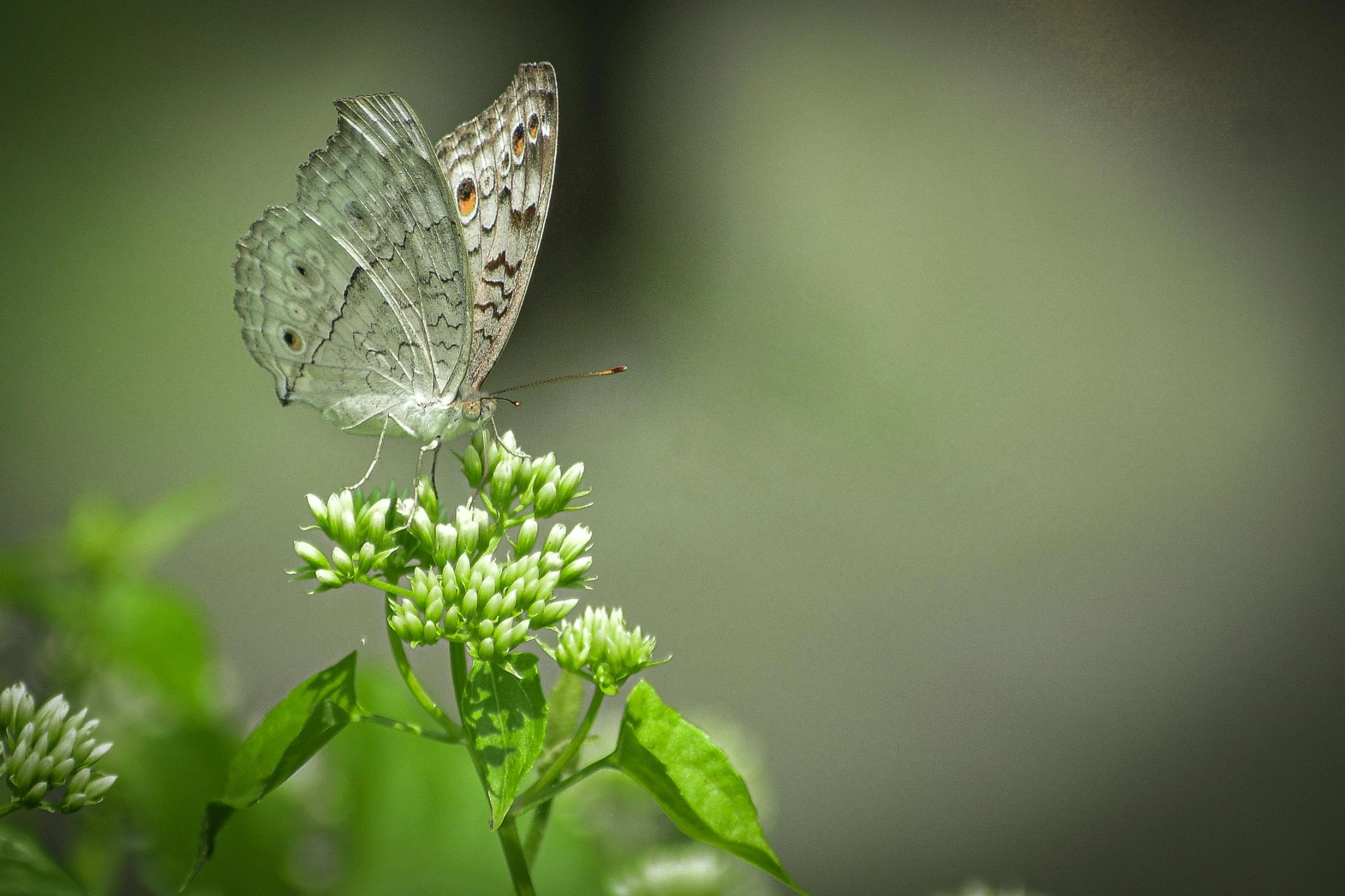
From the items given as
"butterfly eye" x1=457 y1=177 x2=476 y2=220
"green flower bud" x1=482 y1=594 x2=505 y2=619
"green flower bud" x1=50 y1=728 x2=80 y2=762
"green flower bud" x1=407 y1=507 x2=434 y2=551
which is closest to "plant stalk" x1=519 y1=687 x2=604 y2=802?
"green flower bud" x1=482 y1=594 x2=505 y2=619

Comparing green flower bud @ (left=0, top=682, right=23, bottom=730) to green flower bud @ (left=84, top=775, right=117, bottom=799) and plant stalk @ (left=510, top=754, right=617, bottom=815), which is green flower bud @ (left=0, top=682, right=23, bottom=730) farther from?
plant stalk @ (left=510, top=754, right=617, bottom=815)

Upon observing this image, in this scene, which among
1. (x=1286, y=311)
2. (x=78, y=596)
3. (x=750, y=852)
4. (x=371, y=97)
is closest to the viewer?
(x=750, y=852)

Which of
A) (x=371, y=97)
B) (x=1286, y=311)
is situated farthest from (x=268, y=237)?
(x=1286, y=311)

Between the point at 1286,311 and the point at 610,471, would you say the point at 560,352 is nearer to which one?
the point at 610,471

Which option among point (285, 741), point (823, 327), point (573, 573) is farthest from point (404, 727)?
point (823, 327)

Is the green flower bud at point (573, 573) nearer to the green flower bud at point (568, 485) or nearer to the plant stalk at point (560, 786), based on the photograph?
the green flower bud at point (568, 485)

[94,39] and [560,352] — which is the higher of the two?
[94,39]

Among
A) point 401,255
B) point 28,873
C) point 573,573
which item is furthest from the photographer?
point 401,255

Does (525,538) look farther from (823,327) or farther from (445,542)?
(823,327)
